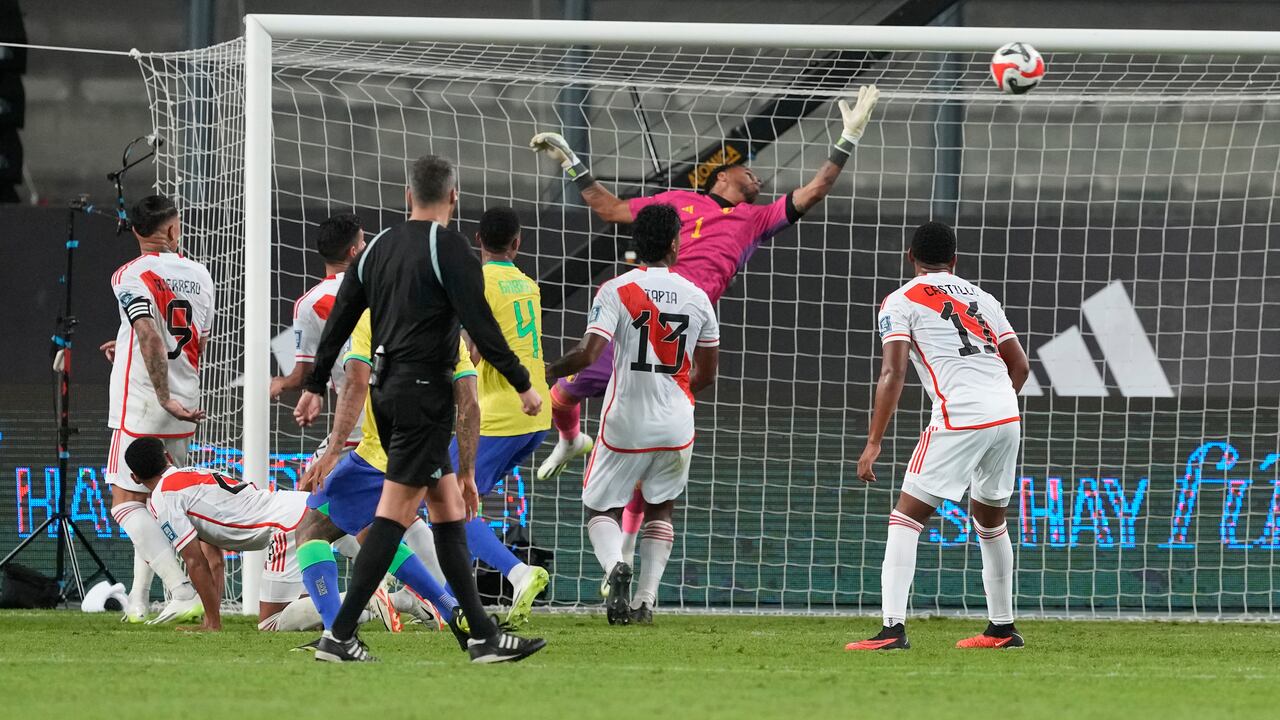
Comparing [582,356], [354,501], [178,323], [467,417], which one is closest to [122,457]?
[178,323]

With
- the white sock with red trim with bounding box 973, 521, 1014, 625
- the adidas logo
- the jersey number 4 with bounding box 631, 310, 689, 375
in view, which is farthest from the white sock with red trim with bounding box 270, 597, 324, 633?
the adidas logo

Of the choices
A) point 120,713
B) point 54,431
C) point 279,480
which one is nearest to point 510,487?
point 279,480

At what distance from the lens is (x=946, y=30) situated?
28.2 ft

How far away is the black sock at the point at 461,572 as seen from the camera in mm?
5430

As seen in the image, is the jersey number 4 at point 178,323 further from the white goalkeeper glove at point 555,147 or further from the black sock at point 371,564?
the black sock at point 371,564

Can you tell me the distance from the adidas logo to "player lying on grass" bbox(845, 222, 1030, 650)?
417 cm

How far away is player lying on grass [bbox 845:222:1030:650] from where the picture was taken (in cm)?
662

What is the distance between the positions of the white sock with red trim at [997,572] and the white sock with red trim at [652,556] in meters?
2.05

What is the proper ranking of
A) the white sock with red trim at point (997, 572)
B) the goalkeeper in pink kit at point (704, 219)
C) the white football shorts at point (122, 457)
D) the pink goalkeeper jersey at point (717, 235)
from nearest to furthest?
the white sock with red trim at point (997, 572), the white football shorts at point (122, 457), the goalkeeper in pink kit at point (704, 219), the pink goalkeeper jersey at point (717, 235)

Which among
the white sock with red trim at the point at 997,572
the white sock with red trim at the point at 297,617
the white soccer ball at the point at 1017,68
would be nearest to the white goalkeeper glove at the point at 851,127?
the white soccer ball at the point at 1017,68

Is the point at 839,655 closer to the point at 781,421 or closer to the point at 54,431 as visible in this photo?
the point at 781,421

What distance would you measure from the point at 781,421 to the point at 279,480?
11.8ft

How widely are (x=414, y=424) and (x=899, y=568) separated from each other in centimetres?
235

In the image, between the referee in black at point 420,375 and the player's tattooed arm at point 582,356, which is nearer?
the referee in black at point 420,375
